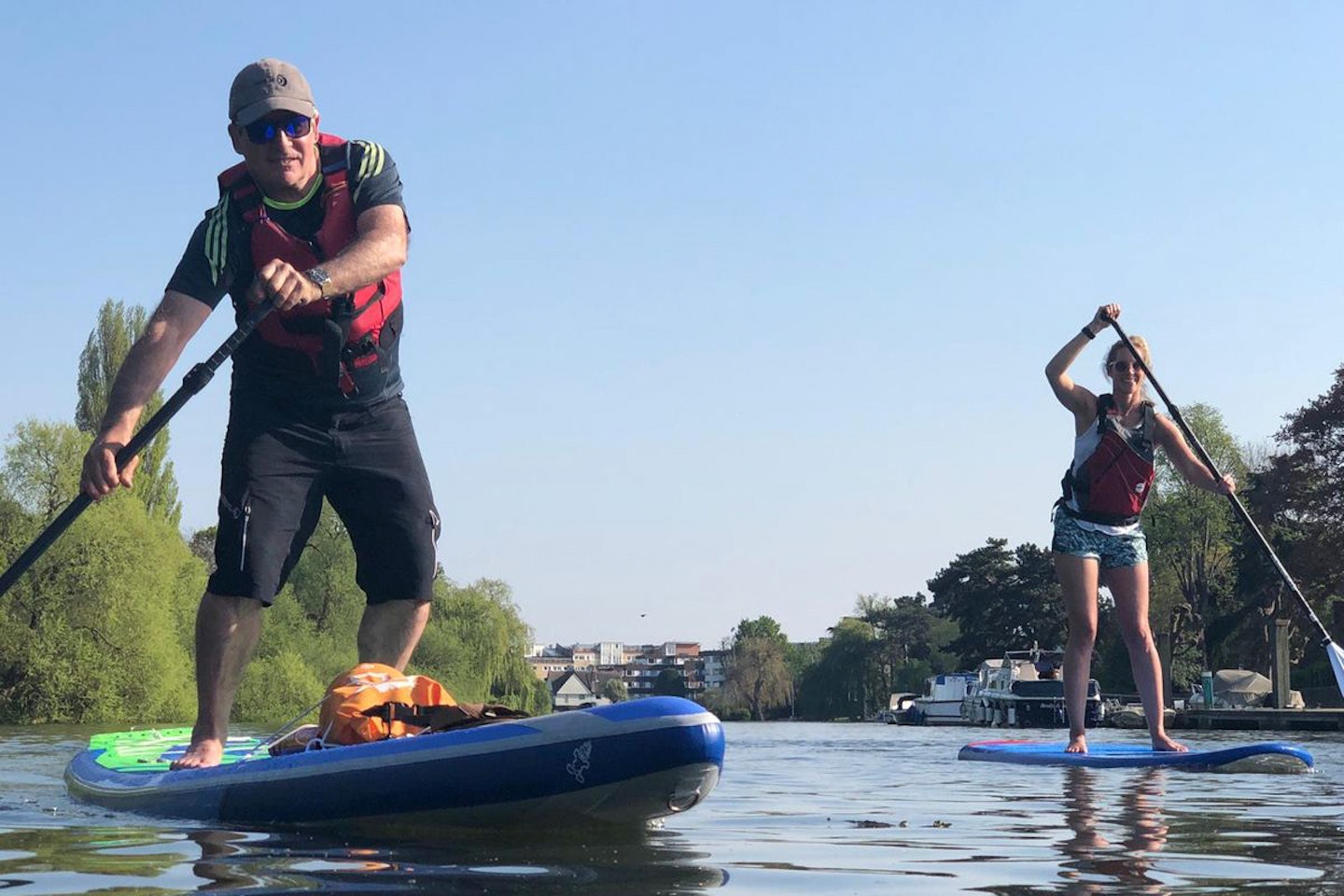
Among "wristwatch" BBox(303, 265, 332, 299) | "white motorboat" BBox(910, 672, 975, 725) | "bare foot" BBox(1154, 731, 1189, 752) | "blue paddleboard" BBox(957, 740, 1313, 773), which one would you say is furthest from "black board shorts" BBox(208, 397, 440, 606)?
"white motorboat" BBox(910, 672, 975, 725)

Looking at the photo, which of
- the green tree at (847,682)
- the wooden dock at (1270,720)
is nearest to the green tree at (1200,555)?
the wooden dock at (1270,720)

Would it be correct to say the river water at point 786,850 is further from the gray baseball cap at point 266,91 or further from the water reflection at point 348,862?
the gray baseball cap at point 266,91

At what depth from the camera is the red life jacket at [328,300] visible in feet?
19.5

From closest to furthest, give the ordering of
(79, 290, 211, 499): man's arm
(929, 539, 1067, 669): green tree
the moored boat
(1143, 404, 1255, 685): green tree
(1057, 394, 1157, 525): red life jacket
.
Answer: (79, 290, 211, 499): man's arm, (1057, 394, 1157, 525): red life jacket, the moored boat, (1143, 404, 1255, 685): green tree, (929, 539, 1067, 669): green tree

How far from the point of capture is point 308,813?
513 cm

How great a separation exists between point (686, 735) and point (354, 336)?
223cm

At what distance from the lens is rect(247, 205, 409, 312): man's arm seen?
17.6ft

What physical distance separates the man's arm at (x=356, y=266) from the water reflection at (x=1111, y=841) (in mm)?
2990

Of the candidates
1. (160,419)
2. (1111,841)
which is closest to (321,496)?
(160,419)

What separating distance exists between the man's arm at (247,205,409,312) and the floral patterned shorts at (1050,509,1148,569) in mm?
4914

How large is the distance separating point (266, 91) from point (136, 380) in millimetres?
1137

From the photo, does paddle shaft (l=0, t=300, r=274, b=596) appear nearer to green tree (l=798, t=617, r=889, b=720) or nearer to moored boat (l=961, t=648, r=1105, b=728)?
moored boat (l=961, t=648, r=1105, b=728)

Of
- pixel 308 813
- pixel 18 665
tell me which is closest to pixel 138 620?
pixel 18 665

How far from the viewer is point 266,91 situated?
5.78m
